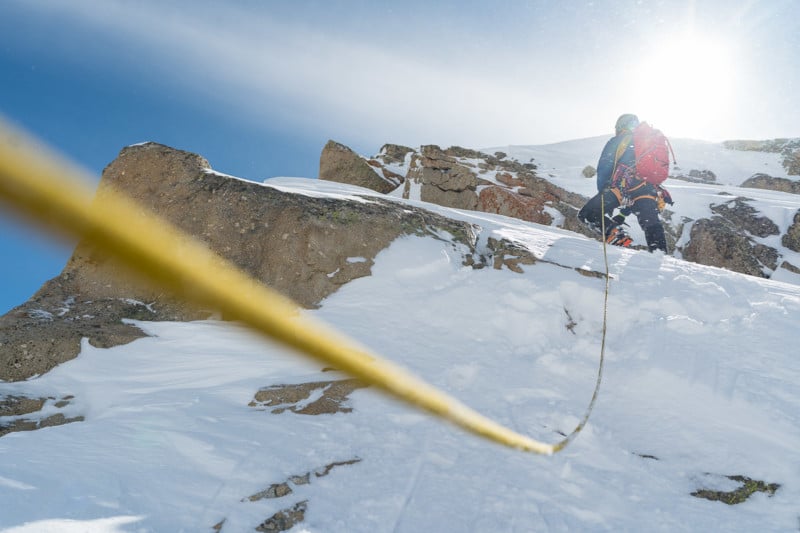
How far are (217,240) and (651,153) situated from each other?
758cm

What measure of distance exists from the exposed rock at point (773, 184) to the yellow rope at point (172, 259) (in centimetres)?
3074

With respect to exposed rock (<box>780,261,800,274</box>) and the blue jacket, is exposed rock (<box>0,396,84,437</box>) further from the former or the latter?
exposed rock (<box>780,261,800,274</box>)

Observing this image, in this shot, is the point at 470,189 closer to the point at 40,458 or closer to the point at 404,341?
the point at 404,341

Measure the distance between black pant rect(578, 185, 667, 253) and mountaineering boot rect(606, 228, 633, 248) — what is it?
164mm

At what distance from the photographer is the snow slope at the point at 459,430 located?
2.57m

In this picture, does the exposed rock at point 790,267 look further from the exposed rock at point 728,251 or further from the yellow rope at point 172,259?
the yellow rope at point 172,259

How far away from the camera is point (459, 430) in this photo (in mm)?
3480

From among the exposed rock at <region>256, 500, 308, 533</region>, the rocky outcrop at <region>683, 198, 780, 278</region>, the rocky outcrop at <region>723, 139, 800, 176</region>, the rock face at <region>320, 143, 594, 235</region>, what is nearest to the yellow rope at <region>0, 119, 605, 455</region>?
the exposed rock at <region>256, 500, 308, 533</region>

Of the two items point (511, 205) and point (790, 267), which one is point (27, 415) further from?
point (790, 267)

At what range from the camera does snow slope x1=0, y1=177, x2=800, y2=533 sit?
2.57 metres

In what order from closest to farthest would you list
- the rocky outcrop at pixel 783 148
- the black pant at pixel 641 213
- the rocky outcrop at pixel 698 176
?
the black pant at pixel 641 213, the rocky outcrop at pixel 698 176, the rocky outcrop at pixel 783 148

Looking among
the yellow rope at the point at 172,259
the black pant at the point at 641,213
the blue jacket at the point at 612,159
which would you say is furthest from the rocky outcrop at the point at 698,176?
the yellow rope at the point at 172,259

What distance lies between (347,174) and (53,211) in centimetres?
1135

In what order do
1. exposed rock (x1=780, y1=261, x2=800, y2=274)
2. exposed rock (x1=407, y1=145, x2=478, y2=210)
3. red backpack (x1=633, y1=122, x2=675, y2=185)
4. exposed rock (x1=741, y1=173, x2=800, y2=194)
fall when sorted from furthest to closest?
exposed rock (x1=741, y1=173, x2=800, y2=194) < exposed rock (x1=407, y1=145, x2=478, y2=210) < exposed rock (x1=780, y1=261, x2=800, y2=274) < red backpack (x1=633, y1=122, x2=675, y2=185)
